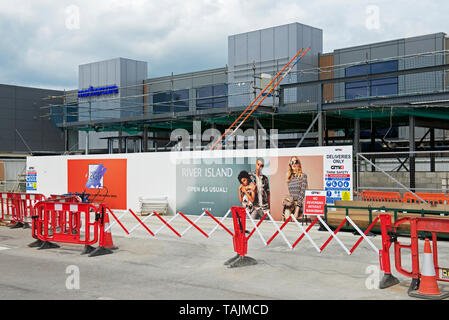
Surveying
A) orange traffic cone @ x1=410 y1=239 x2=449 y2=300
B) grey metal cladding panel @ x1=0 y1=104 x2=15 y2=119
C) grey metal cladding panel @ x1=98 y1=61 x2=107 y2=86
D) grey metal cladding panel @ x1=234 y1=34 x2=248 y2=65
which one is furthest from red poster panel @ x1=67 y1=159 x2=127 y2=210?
grey metal cladding panel @ x1=0 y1=104 x2=15 y2=119

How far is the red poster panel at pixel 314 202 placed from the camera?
58.7 feet

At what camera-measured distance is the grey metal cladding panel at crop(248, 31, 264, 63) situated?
31.5 meters

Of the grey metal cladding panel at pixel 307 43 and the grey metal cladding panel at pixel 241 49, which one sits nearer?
the grey metal cladding panel at pixel 307 43

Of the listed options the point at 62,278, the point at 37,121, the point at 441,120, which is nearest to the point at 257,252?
the point at 62,278

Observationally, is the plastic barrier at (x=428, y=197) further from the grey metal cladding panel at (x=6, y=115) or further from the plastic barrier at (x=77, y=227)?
the grey metal cladding panel at (x=6, y=115)

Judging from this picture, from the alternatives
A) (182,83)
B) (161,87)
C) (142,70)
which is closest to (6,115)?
(142,70)

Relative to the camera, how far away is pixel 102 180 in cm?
2492

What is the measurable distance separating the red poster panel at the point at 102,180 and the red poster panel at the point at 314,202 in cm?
968

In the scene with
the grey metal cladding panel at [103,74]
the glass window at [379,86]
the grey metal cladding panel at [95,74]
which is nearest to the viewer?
the glass window at [379,86]

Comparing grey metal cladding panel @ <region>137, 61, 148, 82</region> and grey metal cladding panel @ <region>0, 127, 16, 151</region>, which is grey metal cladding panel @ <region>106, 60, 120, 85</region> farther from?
grey metal cladding panel @ <region>0, 127, 16, 151</region>

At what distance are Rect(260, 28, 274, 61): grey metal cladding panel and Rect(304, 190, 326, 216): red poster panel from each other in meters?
14.8

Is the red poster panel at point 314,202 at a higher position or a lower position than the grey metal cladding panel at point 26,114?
lower

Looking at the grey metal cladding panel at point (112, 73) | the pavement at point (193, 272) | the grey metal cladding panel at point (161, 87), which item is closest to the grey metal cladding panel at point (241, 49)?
the grey metal cladding panel at point (161, 87)
